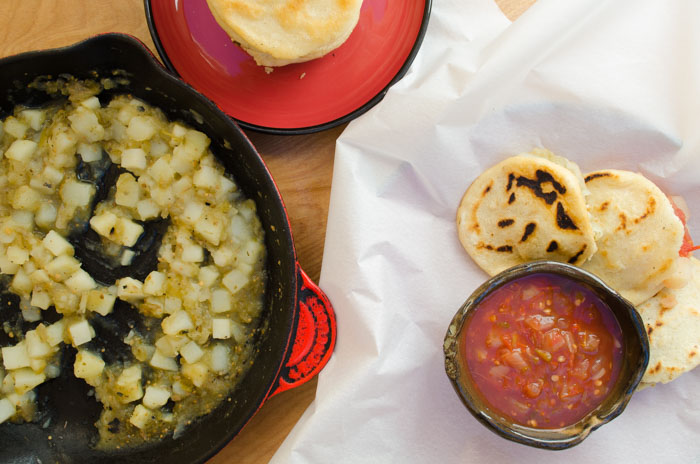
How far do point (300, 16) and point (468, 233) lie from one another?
41.4 inches

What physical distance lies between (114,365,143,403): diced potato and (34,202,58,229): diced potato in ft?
2.28

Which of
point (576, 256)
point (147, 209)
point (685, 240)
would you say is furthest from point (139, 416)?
point (685, 240)

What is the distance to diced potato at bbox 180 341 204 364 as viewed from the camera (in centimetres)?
260

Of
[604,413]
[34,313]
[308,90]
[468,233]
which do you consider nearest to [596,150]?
[468,233]

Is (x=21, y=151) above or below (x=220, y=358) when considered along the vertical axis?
above

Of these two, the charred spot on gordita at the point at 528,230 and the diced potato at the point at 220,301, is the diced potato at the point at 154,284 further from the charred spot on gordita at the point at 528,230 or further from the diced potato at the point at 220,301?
the charred spot on gordita at the point at 528,230

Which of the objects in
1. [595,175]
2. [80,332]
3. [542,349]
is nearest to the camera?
[542,349]

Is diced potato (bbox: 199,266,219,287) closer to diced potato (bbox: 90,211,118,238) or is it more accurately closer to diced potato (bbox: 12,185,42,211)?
diced potato (bbox: 90,211,118,238)

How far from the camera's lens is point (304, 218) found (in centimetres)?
273

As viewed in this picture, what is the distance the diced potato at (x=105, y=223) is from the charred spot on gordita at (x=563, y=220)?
1.76 metres

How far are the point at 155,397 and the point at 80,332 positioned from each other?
408mm

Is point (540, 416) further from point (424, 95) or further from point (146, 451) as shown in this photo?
point (146, 451)

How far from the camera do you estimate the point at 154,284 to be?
258 centimetres

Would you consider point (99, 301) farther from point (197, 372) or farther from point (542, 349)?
point (542, 349)
